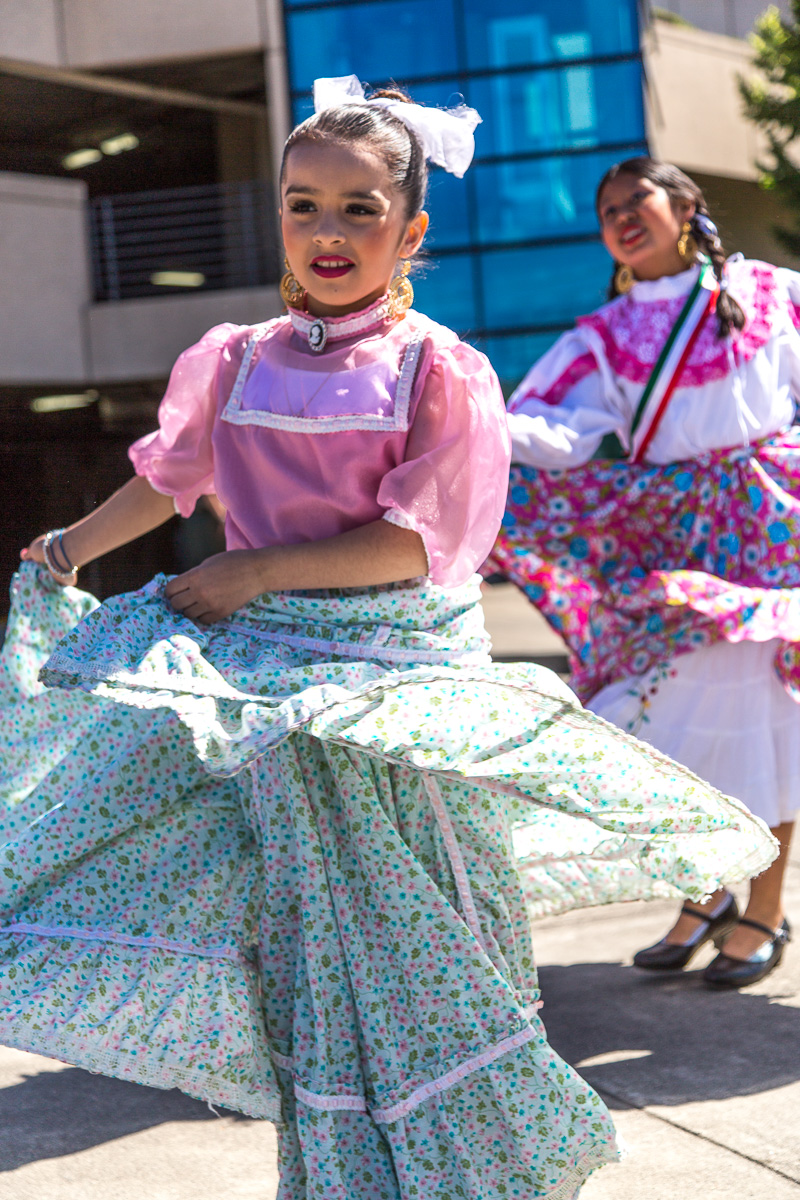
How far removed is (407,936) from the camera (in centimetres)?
191

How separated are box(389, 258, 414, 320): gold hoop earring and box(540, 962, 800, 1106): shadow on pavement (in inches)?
60.2

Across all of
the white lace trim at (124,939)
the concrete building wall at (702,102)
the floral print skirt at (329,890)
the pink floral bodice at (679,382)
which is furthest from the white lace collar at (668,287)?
the concrete building wall at (702,102)

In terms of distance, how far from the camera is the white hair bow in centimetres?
210

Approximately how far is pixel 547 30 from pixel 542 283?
2250mm

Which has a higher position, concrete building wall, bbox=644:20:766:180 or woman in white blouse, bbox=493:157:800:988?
concrete building wall, bbox=644:20:766:180

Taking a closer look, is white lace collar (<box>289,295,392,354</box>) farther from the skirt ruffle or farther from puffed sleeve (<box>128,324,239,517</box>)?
the skirt ruffle

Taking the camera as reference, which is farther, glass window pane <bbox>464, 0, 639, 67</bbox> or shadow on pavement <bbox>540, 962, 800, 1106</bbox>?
glass window pane <bbox>464, 0, 639, 67</bbox>

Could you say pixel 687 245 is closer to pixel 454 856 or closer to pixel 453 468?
pixel 453 468

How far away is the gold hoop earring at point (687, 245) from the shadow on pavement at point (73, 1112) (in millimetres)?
2167

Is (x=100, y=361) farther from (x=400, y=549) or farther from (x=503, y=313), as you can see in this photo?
(x=400, y=549)

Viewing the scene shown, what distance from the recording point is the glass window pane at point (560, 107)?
1266 cm

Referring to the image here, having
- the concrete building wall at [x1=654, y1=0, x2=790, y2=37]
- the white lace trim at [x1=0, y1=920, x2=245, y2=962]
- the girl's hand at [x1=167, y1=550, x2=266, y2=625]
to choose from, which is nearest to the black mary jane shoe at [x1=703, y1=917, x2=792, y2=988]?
the white lace trim at [x1=0, y1=920, x2=245, y2=962]

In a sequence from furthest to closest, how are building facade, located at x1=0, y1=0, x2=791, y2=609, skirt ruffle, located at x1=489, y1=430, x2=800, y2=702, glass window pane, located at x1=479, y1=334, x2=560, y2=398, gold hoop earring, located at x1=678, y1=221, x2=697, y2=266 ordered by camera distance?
glass window pane, located at x1=479, y1=334, x2=560, y2=398 < building facade, located at x1=0, y1=0, x2=791, y2=609 < gold hoop earring, located at x1=678, y1=221, x2=697, y2=266 < skirt ruffle, located at x1=489, y1=430, x2=800, y2=702

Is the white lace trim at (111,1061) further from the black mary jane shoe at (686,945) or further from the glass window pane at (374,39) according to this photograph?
the glass window pane at (374,39)
